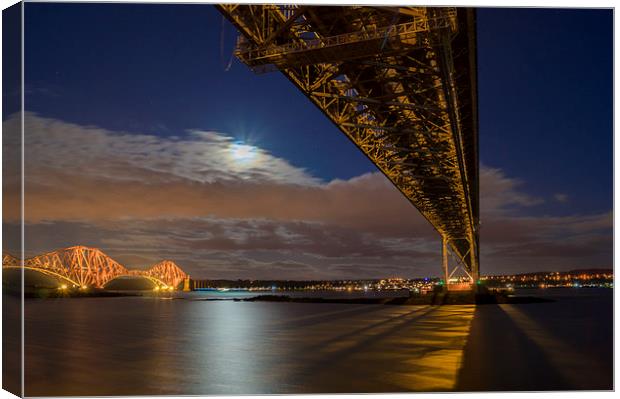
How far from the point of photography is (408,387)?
9859 millimetres

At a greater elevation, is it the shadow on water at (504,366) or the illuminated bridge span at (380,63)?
the illuminated bridge span at (380,63)

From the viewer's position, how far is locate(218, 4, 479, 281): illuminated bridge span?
9781 millimetres

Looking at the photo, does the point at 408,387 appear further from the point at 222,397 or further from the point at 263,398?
the point at 222,397

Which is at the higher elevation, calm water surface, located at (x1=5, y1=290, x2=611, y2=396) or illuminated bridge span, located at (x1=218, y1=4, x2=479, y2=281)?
illuminated bridge span, located at (x1=218, y1=4, x2=479, y2=281)

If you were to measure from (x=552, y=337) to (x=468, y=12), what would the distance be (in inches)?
569

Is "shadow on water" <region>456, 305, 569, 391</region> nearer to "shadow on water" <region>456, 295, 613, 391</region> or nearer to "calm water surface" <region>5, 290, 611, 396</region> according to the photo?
"shadow on water" <region>456, 295, 613, 391</region>

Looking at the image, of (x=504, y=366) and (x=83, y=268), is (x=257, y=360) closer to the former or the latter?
(x=504, y=366)

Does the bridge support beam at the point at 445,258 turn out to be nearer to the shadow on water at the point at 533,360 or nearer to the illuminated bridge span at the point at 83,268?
the shadow on water at the point at 533,360

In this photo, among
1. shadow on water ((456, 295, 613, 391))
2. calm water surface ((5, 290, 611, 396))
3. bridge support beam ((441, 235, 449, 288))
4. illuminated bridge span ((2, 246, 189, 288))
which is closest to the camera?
calm water surface ((5, 290, 611, 396))

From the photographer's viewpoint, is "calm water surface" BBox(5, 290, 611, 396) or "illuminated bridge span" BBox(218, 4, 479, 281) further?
"calm water surface" BBox(5, 290, 611, 396)

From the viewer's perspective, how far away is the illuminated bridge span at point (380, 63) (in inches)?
385

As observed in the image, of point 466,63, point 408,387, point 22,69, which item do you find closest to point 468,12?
point 466,63

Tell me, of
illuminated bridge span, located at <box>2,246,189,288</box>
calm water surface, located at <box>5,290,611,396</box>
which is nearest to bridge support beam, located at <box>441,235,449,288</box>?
calm water surface, located at <box>5,290,611,396</box>

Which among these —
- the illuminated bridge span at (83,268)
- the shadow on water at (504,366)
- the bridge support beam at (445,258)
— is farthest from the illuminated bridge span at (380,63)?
the illuminated bridge span at (83,268)
